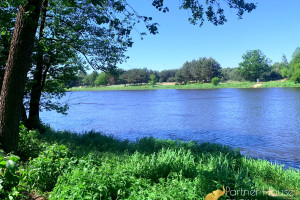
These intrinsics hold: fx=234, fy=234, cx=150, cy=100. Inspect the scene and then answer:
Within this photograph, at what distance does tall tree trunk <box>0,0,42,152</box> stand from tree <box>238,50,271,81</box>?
4424 inches

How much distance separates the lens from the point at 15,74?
5.18m

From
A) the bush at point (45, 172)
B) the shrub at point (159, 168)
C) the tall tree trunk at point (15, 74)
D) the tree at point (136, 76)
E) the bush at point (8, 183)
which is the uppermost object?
the tree at point (136, 76)

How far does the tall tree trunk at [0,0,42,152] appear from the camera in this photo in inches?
200

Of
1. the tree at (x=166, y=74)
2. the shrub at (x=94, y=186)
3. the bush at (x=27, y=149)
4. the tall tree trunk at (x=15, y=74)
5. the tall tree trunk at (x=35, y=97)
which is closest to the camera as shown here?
the shrub at (x=94, y=186)

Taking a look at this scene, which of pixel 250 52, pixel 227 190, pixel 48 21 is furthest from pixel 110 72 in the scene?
pixel 250 52

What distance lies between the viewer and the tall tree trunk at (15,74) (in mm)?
5082

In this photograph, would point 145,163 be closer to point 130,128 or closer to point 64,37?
point 64,37

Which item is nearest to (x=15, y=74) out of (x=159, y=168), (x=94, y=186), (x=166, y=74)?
(x=94, y=186)

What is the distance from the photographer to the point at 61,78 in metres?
12.3

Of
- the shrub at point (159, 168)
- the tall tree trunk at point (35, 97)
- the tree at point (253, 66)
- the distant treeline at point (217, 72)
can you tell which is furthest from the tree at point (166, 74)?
the shrub at point (159, 168)

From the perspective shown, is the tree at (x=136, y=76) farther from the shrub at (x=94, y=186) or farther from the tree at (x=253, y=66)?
the shrub at (x=94, y=186)

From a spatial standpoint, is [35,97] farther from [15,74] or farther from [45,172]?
[45,172]

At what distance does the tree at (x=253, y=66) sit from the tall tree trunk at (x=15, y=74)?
112373 millimetres

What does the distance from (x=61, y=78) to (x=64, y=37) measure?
7.57ft
